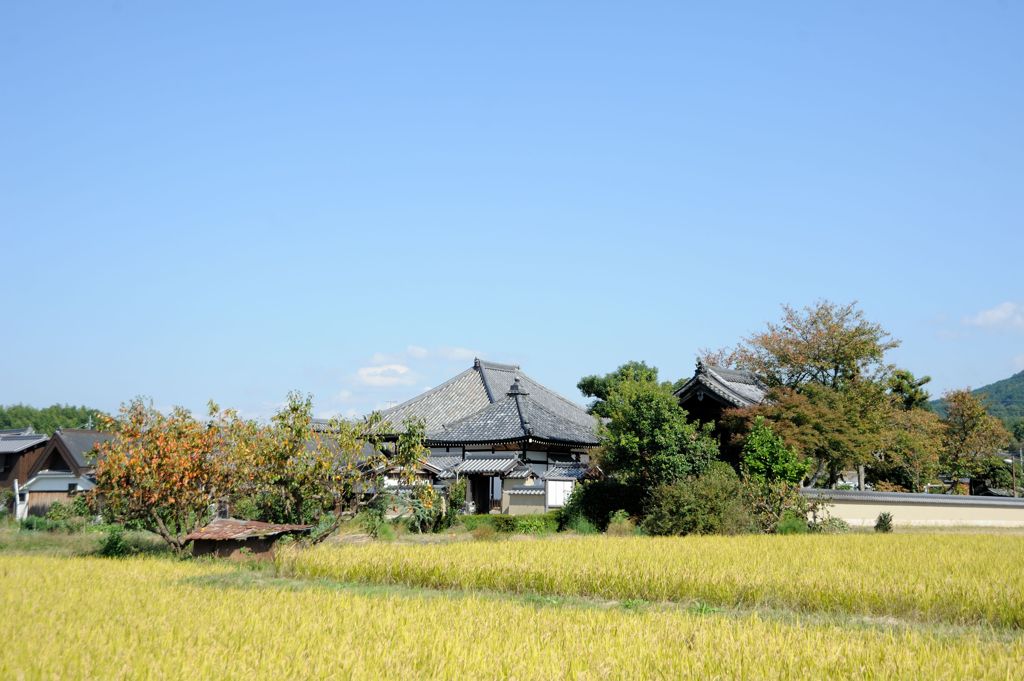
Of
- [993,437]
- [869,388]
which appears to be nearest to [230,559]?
[869,388]

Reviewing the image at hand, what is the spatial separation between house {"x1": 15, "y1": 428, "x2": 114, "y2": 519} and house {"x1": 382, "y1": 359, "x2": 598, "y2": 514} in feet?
46.0

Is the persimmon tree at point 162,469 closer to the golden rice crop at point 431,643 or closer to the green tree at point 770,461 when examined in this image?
the golden rice crop at point 431,643

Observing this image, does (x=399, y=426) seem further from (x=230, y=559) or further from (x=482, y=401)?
(x=230, y=559)

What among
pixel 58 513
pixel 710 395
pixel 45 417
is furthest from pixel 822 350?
pixel 45 417

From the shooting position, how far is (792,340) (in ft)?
110

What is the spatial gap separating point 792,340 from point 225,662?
98.5 feet

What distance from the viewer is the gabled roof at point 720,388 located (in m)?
29.1

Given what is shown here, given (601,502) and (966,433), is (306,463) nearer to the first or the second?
(601,502)

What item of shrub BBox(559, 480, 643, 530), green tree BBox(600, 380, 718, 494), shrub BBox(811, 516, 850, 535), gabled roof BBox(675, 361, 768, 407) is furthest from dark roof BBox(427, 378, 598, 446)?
shrub BBox(811, 516, 850, 535)

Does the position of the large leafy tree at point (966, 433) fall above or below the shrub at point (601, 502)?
above

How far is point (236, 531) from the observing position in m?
16.7

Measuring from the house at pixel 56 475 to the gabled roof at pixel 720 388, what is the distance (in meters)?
25.3

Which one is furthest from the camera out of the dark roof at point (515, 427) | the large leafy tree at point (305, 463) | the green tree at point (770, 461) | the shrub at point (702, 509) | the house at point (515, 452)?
the dark roof at point (515, 427)

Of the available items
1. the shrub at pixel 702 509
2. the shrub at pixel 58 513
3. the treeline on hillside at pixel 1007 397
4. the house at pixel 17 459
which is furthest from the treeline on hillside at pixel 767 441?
the treeline on hillside at pixel 1007 397
